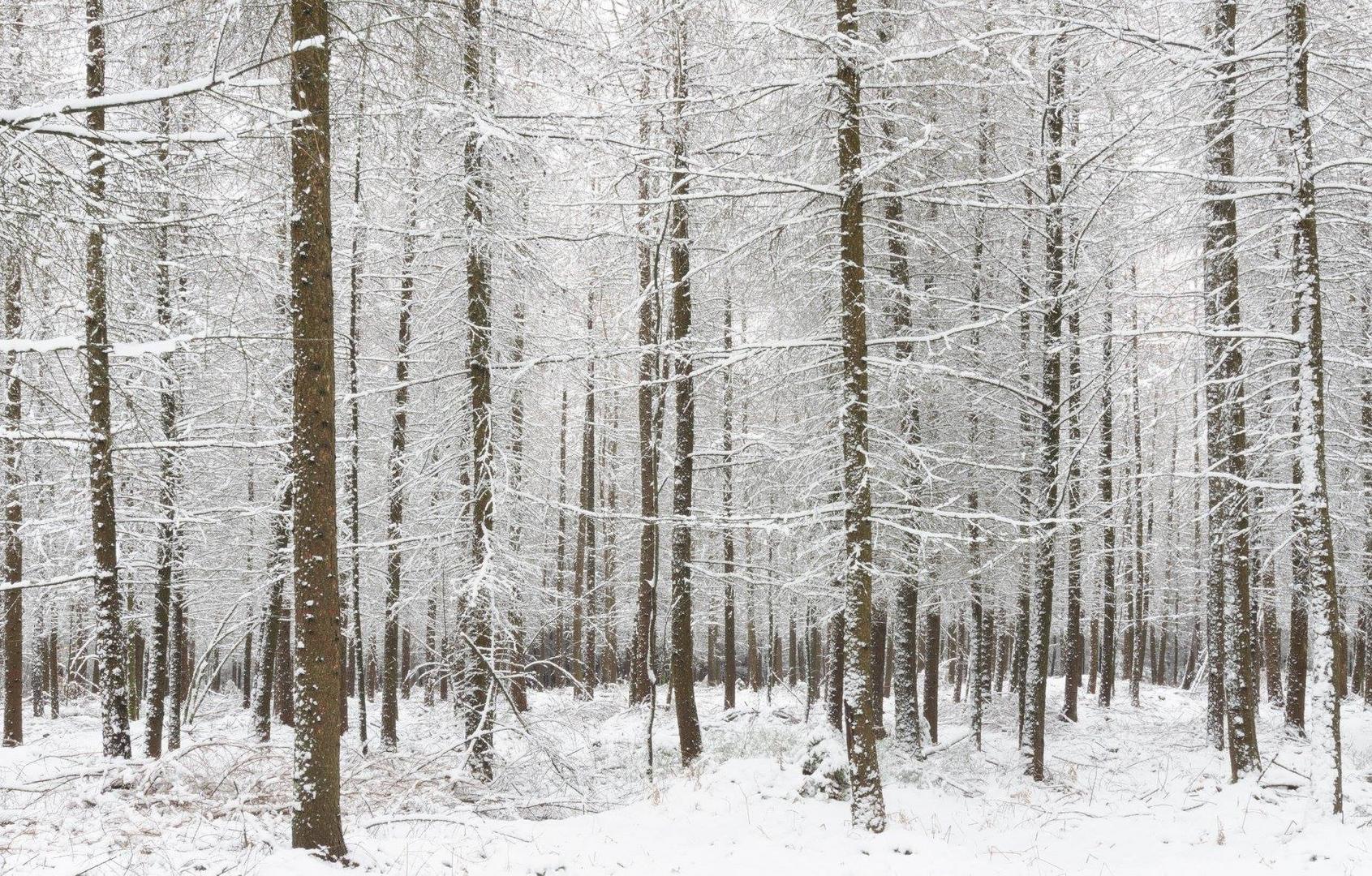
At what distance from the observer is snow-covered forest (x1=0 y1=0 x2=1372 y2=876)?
642 centimetres

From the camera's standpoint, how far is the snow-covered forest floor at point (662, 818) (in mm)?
6672

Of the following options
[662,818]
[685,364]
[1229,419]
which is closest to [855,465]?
[662,818]

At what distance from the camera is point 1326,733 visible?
28.7 ft

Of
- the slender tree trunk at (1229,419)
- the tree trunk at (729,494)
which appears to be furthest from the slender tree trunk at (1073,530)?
the tree trunk at (729,494)

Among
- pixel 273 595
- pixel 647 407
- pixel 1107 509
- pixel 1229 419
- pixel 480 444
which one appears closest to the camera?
pixel 480 444

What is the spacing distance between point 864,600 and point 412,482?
710 cm

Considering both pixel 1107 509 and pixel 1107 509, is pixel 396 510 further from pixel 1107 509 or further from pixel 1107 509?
pixel 1107 509

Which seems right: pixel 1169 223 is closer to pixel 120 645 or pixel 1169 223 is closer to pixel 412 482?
pixel 412 482

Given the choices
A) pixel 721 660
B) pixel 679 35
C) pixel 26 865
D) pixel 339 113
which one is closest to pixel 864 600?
pixel 339 113

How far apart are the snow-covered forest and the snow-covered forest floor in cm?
8

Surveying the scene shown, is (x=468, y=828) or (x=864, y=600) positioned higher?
(x=864, y=600)

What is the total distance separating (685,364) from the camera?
43.6 feet

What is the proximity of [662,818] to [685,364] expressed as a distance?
23.6ft

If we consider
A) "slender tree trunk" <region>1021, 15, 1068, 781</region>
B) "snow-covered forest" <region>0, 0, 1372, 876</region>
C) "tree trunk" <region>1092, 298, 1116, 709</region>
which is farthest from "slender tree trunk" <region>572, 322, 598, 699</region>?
"tree trunk" <region>1092, 298, 1116, 709</region>
